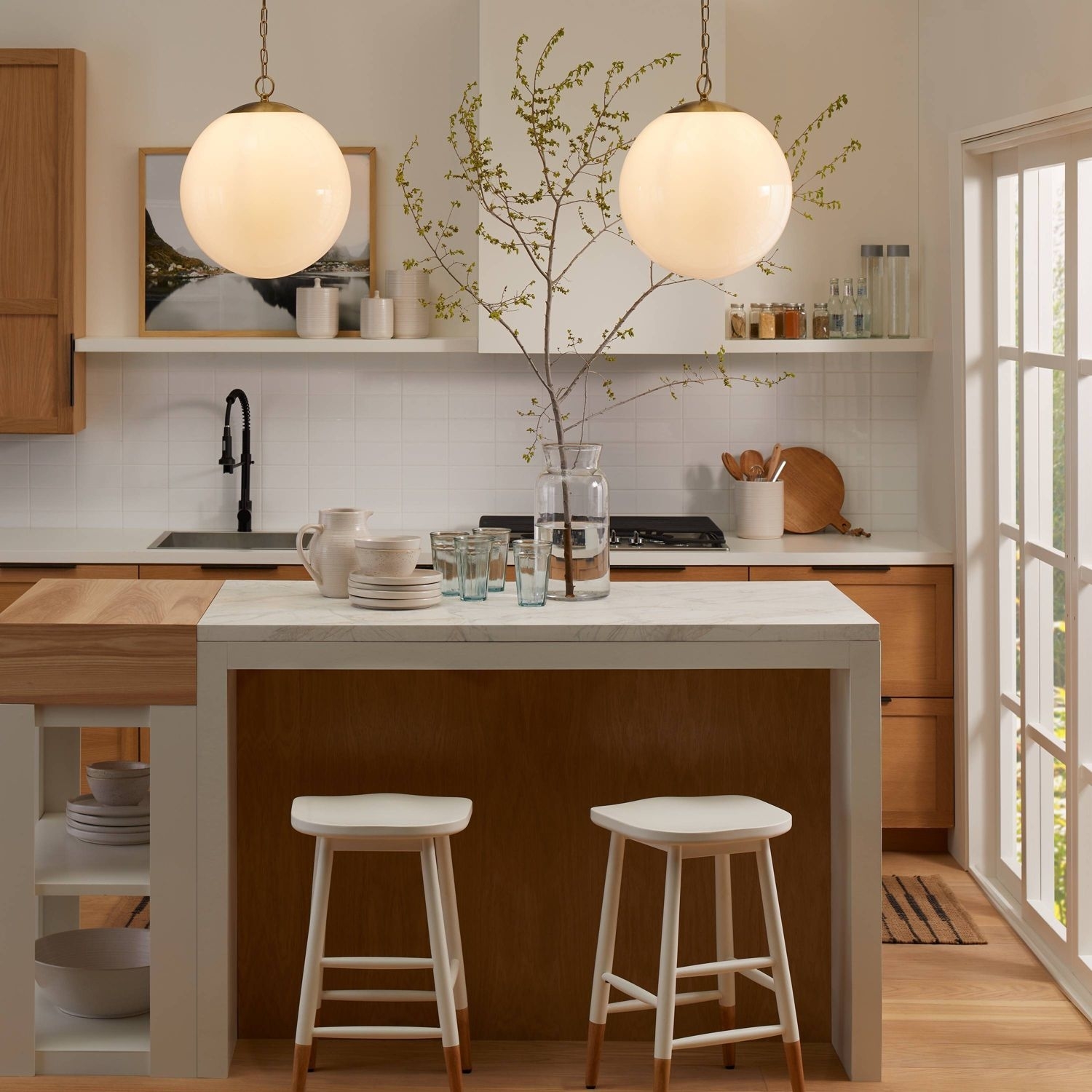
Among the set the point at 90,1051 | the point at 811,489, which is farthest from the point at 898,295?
the point at 90,1051

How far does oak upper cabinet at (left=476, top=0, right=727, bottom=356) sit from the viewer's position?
443 cm

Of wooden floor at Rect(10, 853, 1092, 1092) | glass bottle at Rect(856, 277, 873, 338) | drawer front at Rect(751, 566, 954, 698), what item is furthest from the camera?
glass bottle at Rect(856, 277, 873, 338)

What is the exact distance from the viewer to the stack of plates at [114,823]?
9.71 ft

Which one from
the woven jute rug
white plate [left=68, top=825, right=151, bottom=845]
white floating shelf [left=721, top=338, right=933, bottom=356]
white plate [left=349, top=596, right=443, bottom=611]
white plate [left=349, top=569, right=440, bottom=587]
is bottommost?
the woven jute rug

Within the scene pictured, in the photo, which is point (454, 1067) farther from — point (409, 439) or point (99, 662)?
point (409, 439)

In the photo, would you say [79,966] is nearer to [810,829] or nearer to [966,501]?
[810,829]

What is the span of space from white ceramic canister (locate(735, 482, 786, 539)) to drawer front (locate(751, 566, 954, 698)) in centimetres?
40

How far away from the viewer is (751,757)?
302 centimetres

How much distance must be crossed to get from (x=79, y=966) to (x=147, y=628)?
866mm

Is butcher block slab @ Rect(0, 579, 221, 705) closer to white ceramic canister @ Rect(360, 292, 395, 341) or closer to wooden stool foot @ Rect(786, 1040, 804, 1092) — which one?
wooden stool foot @ Rect(786, 1040, 804, 1092)

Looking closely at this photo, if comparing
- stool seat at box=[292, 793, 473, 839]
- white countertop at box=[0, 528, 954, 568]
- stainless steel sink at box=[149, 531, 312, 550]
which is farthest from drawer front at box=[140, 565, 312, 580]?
stool seat at box=[292, 793, 473, 839]

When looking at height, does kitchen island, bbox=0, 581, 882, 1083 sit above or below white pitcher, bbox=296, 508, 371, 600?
below

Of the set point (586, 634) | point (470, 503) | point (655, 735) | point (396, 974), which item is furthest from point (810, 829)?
point (470, 503)

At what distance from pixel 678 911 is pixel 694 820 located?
0.57 ft
